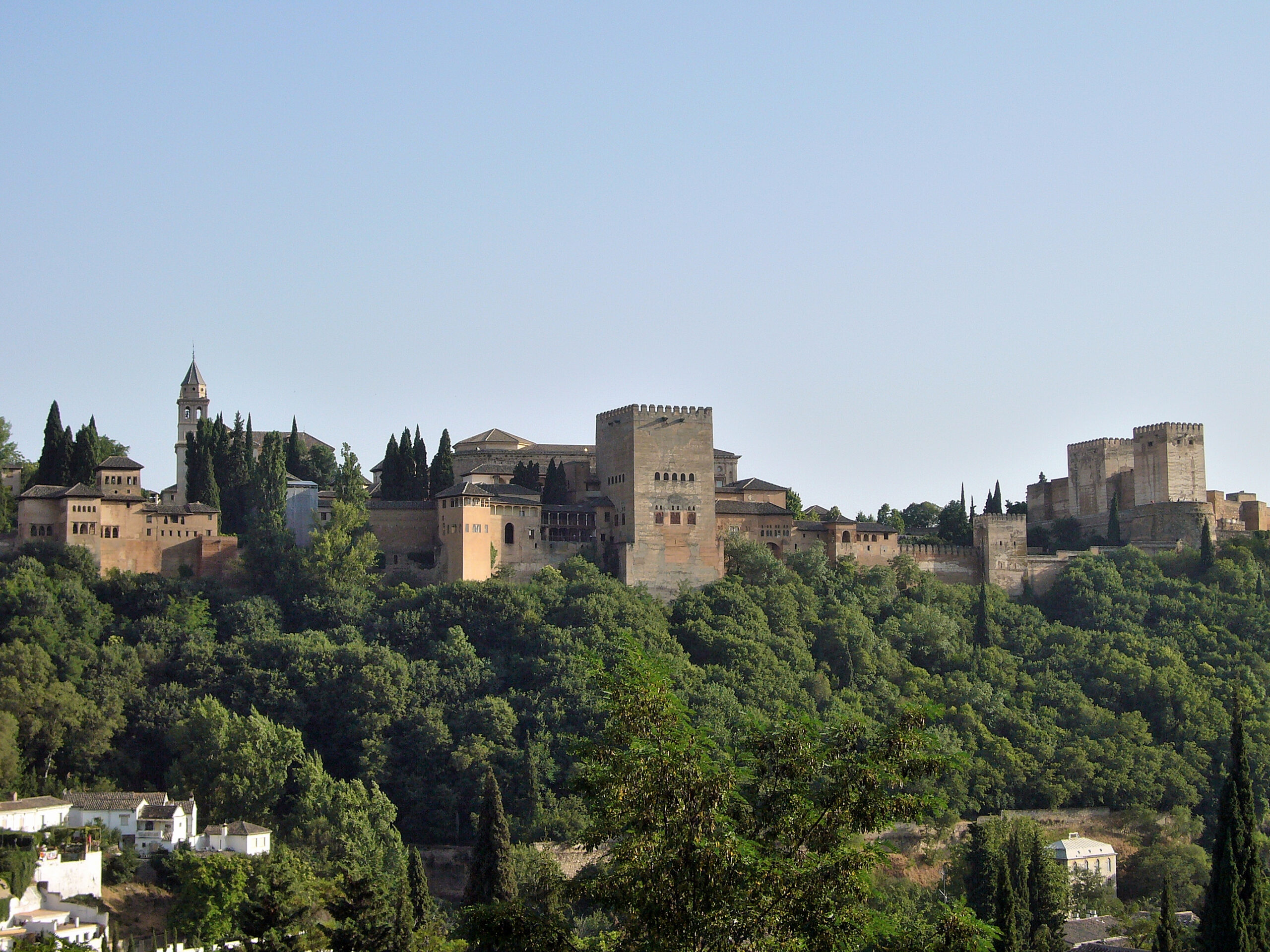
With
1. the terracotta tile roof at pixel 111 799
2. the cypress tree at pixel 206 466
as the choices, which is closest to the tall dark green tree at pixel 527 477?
the cypress tree at pixel 206 466

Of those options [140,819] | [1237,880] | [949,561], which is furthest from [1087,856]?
[140,819]

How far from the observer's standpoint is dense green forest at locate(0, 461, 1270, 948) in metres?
48.2

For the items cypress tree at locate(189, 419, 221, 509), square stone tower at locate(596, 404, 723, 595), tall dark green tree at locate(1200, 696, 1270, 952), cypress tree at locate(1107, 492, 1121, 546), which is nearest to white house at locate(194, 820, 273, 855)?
cypress tree at locate(189, 419, 221, 509)

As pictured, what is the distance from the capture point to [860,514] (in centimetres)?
7412

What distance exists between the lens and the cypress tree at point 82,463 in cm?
5650

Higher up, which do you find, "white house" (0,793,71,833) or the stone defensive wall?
the stone defensive wall

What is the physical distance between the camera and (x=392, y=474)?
61781 mm

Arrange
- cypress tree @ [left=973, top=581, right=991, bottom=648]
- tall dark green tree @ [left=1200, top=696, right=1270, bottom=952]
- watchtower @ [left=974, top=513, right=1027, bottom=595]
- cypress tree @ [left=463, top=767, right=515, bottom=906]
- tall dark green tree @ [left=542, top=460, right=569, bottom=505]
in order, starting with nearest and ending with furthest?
tall dark green tree @ [left=1200, top=696, right=1270, bottom=952]
cypress tree @ [left=463, top=767, right=515, bottom=906]
tall dark green tree @ [left=542, top=460, right=569, bottom=505]
cypress tree @ [left=973, top=581, right=991, bottom=648]
watchtower @ [left=974, top=513, right=1027, bottom=595]

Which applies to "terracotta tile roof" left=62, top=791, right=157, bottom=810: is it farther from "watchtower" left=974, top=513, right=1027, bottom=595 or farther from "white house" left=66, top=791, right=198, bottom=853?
"watchtower" left=974, top=513, right=1027, bottom=595

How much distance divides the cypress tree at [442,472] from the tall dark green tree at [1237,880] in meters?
32.5

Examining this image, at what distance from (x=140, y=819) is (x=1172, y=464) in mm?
43750

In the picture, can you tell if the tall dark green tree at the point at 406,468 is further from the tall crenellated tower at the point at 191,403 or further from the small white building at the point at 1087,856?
the small white building at the point at 1087,856

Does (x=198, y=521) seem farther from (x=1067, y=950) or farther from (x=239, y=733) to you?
(x=1067, y=950)

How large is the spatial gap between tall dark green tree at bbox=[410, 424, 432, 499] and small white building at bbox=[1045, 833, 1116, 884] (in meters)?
23.6
